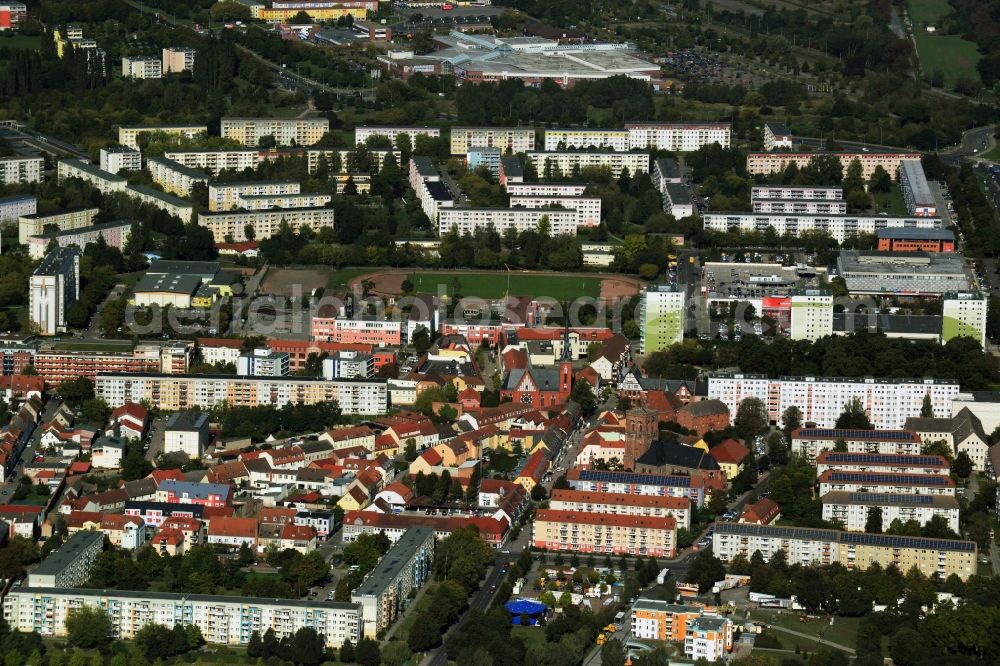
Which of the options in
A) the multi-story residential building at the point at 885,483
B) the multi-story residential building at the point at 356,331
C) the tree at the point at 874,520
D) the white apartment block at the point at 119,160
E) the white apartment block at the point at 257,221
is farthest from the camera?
the white apartment block at the point at 119,160

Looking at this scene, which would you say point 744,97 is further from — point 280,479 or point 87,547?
point 87,547

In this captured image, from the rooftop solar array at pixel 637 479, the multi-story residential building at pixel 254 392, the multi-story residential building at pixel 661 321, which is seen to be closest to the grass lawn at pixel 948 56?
the multi-story residential building at pixel 661 321

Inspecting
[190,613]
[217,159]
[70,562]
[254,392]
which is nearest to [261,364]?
[254,392]

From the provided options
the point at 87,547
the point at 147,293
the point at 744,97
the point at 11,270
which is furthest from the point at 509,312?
the point at 744,97

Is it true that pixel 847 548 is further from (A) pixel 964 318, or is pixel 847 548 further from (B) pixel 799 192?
(B) pixel 799 192

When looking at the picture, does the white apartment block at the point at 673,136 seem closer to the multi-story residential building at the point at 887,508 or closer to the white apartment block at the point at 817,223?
the white apartment block at the point at 817,223

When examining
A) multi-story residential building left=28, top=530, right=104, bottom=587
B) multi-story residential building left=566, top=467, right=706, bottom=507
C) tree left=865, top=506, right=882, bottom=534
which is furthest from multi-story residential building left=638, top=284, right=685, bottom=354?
multi-story residential building left=28, top=530, right=104, bottom=587
